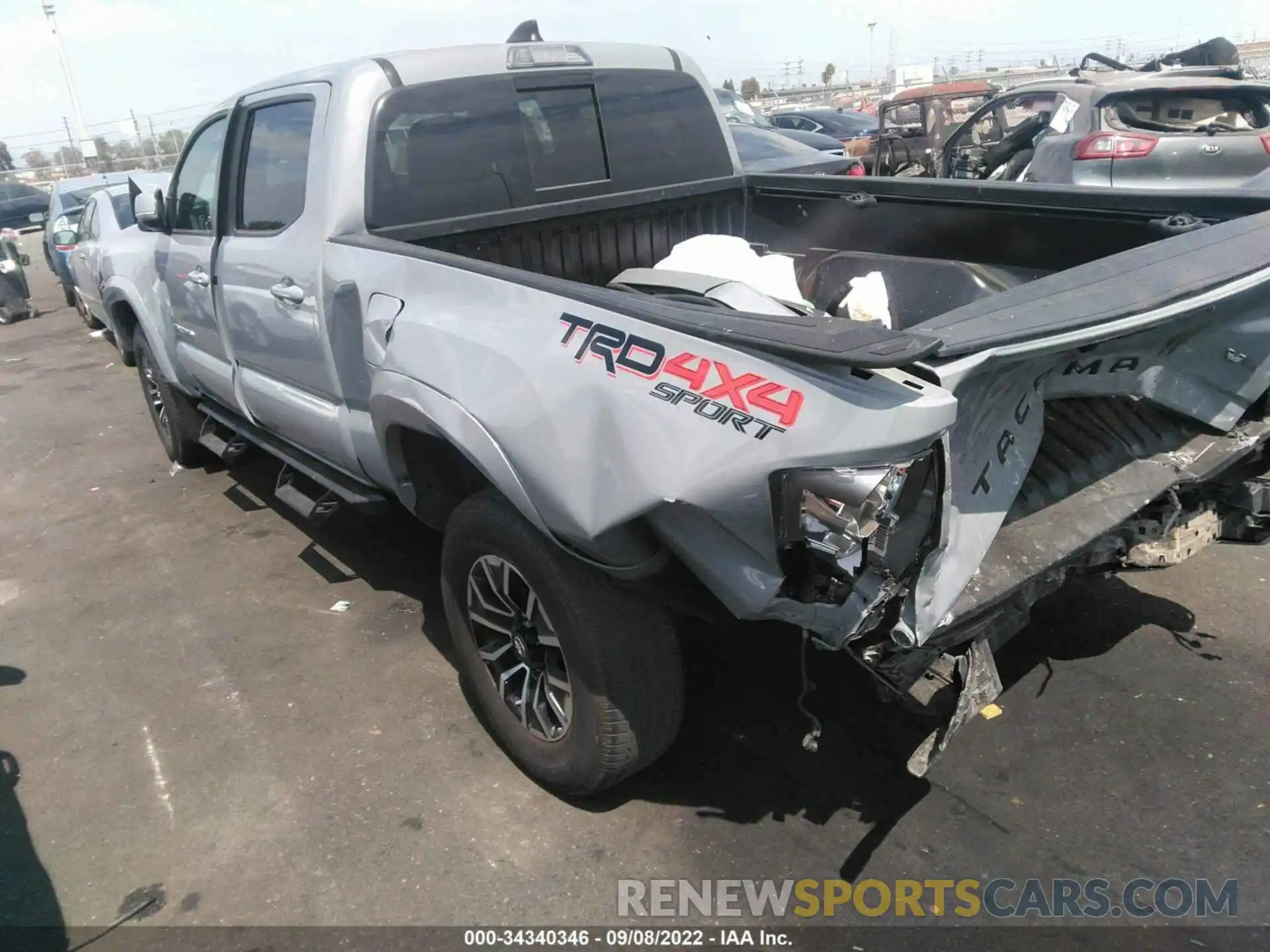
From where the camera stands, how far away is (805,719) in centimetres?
319

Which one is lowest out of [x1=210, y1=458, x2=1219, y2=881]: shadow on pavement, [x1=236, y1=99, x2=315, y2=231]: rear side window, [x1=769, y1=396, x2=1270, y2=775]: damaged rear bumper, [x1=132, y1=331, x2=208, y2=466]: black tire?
[x1=210, y1=458, x2=1219, y2=881]: shadow on pavement

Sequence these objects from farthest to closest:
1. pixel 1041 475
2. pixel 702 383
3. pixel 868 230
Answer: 1. pixel 868 230
2. pixel 1041 475
3. pixel 702 383

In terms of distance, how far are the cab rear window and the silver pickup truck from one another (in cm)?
1

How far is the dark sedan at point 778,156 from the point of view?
789 centimetres

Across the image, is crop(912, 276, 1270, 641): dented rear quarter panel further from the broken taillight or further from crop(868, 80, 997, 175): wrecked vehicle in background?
crop(868, 80, 997, 175): wrecked vehicle in background

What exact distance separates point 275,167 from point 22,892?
2688mm

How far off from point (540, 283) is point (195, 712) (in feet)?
7.34

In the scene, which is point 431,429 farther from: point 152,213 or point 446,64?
point 152,213

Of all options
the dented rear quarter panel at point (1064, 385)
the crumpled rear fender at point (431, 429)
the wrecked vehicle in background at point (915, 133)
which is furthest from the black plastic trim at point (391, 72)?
the wrecked vehicle in background at point (915, 133)

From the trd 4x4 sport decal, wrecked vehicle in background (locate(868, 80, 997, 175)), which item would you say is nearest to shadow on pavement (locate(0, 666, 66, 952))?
the trd 4x4 sport decal

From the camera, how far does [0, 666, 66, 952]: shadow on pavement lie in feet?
8.45

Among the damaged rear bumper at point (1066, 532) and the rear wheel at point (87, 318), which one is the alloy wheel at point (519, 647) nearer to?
the damaged rear bumper at point (1066, 532)

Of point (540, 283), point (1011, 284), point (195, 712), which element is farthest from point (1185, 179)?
point (195, 712)

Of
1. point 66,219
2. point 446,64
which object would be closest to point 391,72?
point 446,64
